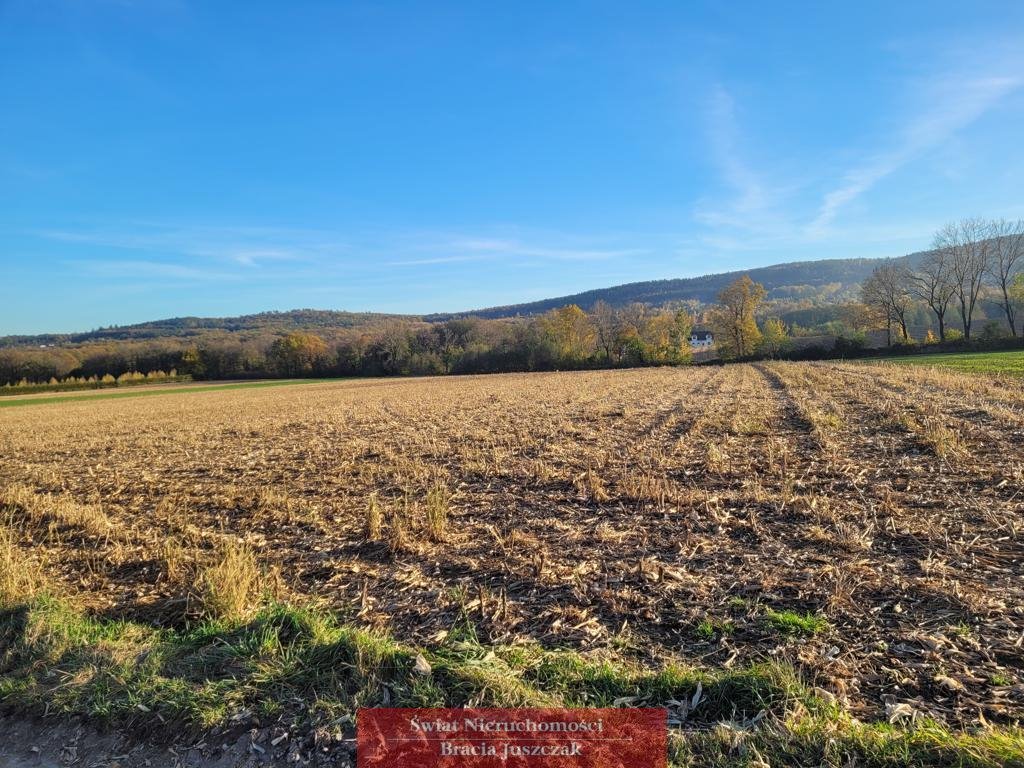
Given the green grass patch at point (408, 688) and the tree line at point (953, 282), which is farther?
the tree line at point (953, 282)

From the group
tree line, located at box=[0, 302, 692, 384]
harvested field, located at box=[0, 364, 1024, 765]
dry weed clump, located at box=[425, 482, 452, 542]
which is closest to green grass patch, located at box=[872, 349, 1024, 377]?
harvested field, located at box=[0, 364, 1024, 765]

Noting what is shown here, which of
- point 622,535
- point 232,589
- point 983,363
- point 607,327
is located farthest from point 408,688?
point 607,327

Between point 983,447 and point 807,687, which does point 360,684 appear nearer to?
point 807,687

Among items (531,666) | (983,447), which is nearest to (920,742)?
(531,666)

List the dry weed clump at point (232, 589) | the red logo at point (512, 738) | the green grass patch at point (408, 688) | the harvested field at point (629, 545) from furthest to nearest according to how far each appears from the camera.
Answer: the dry weed clump at point (232, 589) → the harvested field at point (629, 545) → the red logo at point (512, 738) → the green grass patch at point (408, 688)

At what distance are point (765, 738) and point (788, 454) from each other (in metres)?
9.52

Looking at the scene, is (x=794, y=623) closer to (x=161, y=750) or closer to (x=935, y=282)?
(x=161, y=750)

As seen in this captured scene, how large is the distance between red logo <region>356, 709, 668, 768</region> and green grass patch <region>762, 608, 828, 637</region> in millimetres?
1798

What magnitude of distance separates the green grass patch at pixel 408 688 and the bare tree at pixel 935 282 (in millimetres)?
90536

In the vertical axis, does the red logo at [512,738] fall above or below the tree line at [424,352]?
below

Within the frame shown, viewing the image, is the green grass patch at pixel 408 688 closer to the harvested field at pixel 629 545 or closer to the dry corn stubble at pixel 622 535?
the harvested field at pixel 629 545

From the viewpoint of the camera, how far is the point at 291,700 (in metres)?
3.92

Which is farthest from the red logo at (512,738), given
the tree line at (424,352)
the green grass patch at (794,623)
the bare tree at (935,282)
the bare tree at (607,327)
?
the bare tree at (935,282)

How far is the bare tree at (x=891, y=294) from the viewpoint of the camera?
74.6 metres
